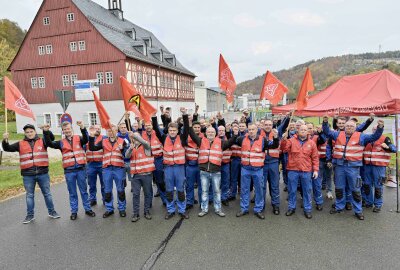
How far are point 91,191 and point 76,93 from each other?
20281 mm

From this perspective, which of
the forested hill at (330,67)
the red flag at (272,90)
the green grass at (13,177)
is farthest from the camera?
the forested hill at (330,67)

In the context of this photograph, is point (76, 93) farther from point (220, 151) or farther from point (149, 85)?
point (220, 151)

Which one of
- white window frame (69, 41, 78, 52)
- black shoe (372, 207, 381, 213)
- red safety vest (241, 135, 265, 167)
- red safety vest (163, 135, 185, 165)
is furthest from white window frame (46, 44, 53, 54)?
black shoe (372, 207, 381, 213)

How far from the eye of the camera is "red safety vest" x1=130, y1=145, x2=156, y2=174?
5832 millimetres

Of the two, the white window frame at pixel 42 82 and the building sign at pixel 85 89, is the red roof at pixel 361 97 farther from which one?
the white window frame at pixel 42 82

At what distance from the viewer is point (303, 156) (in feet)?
18.8

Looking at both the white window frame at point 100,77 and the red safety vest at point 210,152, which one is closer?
the red safety vest at point 210,152

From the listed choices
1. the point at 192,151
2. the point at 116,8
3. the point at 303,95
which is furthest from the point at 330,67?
A: the point at 192,151

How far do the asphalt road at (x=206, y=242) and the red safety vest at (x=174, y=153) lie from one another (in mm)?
1234

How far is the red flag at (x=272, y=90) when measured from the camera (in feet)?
26.8

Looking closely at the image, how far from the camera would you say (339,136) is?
6.06m

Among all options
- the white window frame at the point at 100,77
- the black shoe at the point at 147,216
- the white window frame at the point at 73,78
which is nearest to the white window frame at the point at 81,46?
the white window frame at the point at 73,78

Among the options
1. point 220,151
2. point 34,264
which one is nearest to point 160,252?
point 34,264

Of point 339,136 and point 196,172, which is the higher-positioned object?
point 339,136
